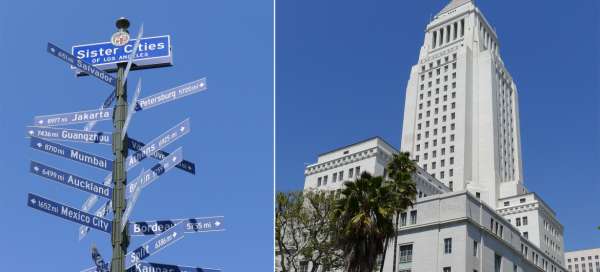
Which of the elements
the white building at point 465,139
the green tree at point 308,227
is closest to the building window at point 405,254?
the green tree at point 308,227

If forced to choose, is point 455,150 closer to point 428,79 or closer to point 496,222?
point 428,79

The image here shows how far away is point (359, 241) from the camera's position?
115 ft

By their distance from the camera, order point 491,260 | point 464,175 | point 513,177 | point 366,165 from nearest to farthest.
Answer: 1. point 491,260
2. point 366,165
3. point 464,175
4. point 513,177

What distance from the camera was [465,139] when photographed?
357 ft

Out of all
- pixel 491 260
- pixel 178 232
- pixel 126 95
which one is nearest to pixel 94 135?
pixel 126 95

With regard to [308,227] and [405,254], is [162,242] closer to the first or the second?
[308,227]

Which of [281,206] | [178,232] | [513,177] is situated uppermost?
[513,177]

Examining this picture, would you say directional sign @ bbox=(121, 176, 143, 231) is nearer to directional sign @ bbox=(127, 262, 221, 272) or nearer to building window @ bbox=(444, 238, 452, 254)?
directional sign @ bbox=(127, 262, 221, 272)

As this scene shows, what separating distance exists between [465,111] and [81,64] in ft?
350

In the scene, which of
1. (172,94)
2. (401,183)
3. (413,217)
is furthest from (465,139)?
(172,94)

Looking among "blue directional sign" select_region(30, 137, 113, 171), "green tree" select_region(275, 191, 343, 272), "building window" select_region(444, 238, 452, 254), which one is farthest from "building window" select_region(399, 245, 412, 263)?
"blue directional sign" select_region(30, 137, 113, 171)

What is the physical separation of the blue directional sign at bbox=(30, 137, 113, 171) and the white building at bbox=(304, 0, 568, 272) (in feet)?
190

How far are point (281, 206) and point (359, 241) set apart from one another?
1216cm

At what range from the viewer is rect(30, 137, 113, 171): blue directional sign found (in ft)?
29.8
